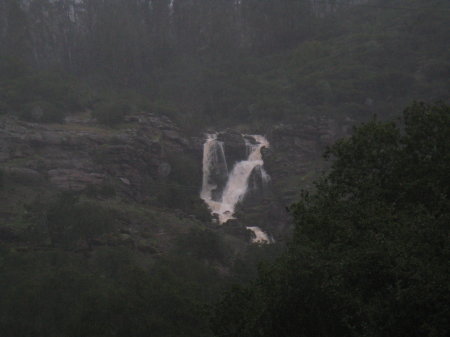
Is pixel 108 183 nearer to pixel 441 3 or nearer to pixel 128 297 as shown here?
pixel 128 297

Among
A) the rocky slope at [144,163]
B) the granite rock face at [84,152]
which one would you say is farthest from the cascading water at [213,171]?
the granite rock face at [84,152]

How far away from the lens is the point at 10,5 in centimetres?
7138

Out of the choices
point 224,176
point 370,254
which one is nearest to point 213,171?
point 224,176

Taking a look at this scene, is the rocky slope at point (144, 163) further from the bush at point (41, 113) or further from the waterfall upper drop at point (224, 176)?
the bush at point (41, 113)

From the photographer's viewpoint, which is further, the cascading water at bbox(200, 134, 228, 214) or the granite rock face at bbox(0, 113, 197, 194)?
the cascading water at bbox(200, 134, 228, 214)

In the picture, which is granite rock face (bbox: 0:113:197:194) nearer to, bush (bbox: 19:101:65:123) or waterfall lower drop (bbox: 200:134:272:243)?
bush (bbox: 19:101:65:123)

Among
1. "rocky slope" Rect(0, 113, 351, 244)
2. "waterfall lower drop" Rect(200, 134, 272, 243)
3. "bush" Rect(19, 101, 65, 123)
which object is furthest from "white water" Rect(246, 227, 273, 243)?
"bush" Rect(19, 101, 65, 123)

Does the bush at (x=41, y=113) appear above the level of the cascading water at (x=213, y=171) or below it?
above

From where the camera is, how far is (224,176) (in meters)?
50.6

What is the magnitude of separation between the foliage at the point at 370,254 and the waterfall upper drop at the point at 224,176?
30669 millimetres

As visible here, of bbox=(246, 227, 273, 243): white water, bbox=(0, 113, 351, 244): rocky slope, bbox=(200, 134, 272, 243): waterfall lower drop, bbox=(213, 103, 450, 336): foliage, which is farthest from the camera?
bbox=(200, 134, 272, 243): waterfall lower drop

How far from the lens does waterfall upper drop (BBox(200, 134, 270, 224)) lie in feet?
159

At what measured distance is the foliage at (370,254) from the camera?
1102 centimetres

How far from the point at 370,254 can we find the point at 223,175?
127 ft
